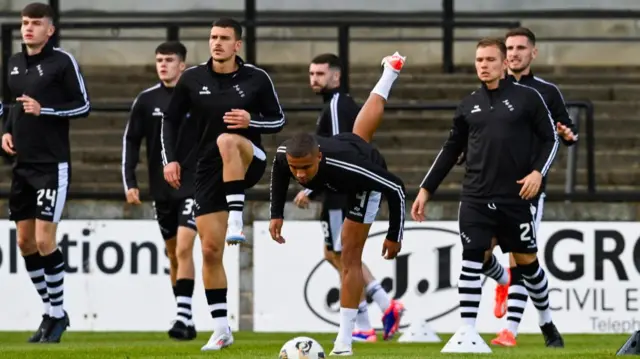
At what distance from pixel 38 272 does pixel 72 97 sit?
1.45m

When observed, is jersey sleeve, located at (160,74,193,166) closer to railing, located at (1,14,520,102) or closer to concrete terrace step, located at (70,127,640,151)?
railing, located at (1,14,520,102)

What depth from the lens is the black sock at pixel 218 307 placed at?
14289 millimetres

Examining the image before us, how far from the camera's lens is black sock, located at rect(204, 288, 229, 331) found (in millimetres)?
14289

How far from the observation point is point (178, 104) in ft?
48.0

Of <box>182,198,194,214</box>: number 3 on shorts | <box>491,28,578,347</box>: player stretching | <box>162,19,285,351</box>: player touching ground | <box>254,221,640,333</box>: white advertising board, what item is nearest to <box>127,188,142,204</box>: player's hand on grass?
<box>182,198,194,214</box>: number 3 on shorts

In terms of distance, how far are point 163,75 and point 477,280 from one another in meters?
3.69

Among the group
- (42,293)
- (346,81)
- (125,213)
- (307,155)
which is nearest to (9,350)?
(42,293)

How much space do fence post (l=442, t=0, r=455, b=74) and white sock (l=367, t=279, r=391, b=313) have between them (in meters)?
5.23

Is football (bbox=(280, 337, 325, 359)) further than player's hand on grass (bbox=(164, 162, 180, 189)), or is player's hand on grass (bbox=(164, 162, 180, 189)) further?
player's hand on grass (bbox=(164, 162, 180, 189))

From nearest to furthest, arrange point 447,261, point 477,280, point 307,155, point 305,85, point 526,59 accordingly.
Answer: point 307,155 → point 477,280 → point 526,59 → point 447,261 → point 305,85

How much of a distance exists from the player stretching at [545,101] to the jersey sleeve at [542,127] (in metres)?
0.65

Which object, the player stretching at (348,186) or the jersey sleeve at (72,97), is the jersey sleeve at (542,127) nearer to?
the player stretching at (348,186)

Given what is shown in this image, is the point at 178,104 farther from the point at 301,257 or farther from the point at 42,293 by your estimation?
the point at 301,257

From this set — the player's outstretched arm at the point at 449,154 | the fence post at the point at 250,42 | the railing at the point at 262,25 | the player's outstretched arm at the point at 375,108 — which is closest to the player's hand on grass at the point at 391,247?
the player's outstretched arm at the point at 375,108
